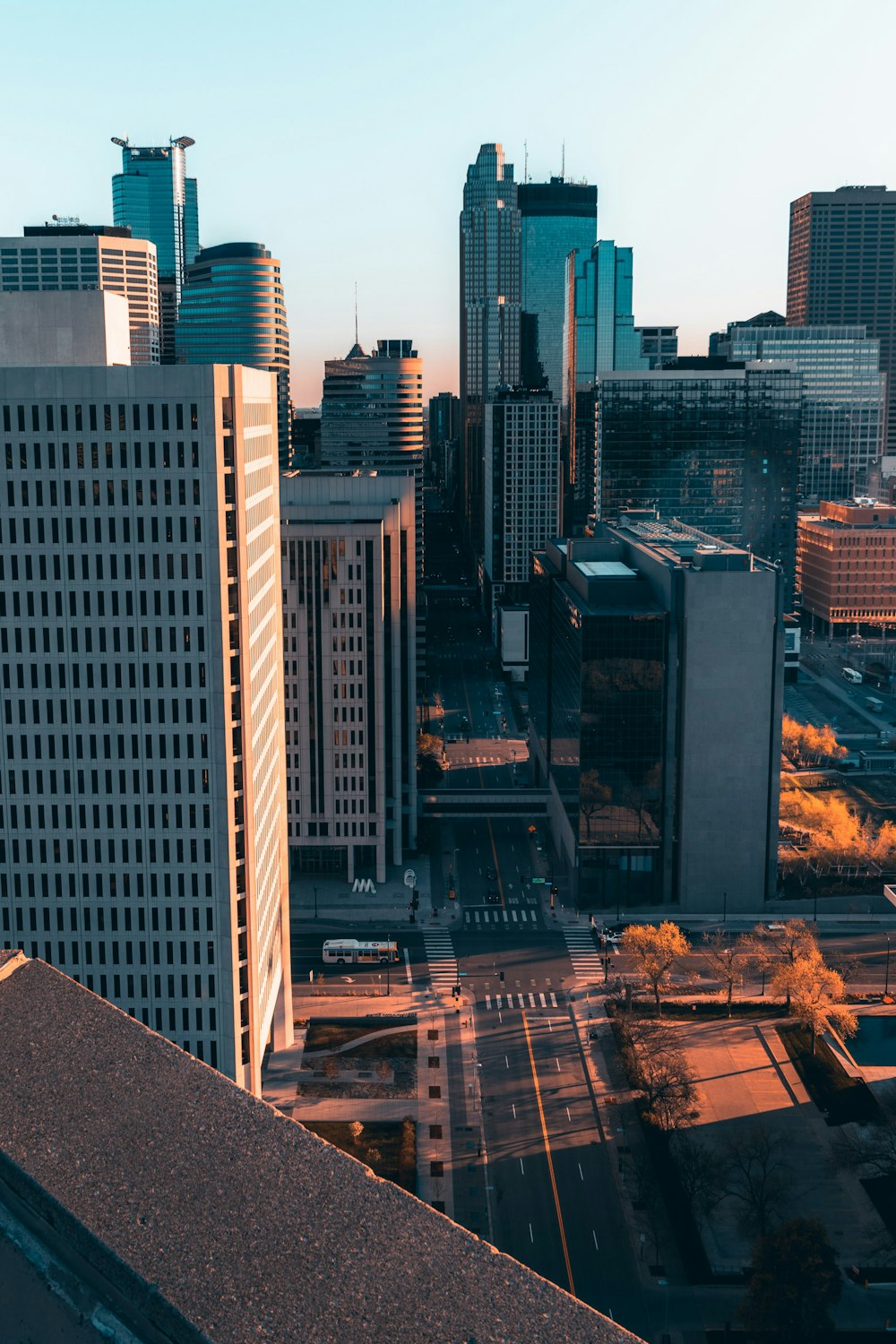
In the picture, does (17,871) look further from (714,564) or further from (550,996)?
(714,564)

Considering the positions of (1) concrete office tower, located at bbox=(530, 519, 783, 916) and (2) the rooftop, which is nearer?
(2) the rooftop

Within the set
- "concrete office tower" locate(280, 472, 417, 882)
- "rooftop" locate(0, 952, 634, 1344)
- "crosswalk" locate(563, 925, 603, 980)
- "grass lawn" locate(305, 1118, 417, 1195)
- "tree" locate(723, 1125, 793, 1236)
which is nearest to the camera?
"rooftop" locate(0, 952, 634, 1344)

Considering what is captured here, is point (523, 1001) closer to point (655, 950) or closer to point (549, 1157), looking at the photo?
point (655, 950)

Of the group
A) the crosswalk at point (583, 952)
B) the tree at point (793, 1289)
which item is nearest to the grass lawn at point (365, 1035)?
the crosswalk at point (583, 952)

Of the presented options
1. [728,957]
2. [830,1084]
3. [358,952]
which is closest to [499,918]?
[358,952]

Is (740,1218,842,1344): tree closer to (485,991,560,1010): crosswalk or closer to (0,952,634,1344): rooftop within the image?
(485,991,560,1010): crosswalk

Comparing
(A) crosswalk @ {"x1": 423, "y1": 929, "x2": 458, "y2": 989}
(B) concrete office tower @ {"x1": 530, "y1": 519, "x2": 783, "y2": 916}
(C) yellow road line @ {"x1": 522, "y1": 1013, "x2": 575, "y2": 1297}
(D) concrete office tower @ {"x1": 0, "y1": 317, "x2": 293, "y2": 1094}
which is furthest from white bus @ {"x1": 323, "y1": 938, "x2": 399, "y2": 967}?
(D) concrete office tower @ {"x1": 0, "y1": 317, "x2": 293, "y2": 1094}
